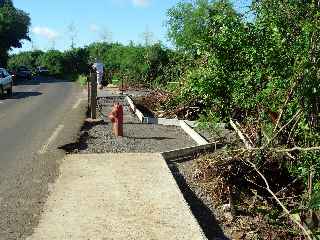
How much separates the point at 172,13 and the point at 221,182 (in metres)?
40.2

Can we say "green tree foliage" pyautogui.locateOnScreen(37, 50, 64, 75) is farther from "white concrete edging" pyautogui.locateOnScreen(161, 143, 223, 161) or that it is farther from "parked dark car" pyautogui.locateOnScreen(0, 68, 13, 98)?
"white concrete edging" pyautogui.locateOnScreen(161, 143, 223, 161)

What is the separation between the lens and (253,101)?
1105 centimetres

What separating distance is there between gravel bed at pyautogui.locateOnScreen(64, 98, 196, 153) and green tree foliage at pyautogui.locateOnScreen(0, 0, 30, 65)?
47750mm

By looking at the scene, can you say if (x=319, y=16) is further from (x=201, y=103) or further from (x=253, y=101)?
(x=201, y=103)

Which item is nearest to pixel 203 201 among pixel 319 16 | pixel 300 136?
pixel 300 136

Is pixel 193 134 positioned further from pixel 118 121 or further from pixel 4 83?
pixel 4 83

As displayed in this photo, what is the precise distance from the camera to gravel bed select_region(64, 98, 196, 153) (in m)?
13.0

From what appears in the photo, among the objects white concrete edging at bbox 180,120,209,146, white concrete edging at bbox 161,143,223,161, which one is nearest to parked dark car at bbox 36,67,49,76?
white concrete edging at bbox 180,120,209,146

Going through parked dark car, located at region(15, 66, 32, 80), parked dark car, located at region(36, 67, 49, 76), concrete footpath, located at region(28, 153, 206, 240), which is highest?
concrete footpath, located at region(28, 153, 206, 240)

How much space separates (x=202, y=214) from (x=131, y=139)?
592cm

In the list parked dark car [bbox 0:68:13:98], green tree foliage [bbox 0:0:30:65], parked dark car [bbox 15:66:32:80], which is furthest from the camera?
green tree foliage [bbox 0:0:30:65]

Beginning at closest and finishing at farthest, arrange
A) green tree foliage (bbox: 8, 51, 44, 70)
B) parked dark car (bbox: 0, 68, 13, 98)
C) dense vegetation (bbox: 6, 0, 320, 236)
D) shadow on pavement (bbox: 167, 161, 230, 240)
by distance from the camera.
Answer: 1. shadow on pavement (bbox: 167, 161, 230, 240)
2. dense vegetation (bbox: 6, 0, 320, 236)
3. parked dark car (bbox: 0, 68, 13, 98)
4. green tree foliage (bbox: 8, 51, 44, 70)

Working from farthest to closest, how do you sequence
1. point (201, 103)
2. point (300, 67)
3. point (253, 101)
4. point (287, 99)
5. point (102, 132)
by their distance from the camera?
1. point (201, 103)
2. point (102, 132)
3. point (253, 101)
4. point (287, 99)
5. point (300, 67)

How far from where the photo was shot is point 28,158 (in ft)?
38.9
